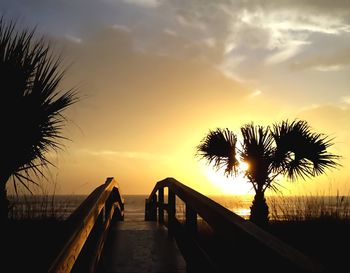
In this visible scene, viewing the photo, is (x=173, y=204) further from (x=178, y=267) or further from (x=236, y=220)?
(x=236, y=220)

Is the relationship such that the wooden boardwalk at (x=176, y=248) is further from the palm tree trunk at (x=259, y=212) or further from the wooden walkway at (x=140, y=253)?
the palm tree trunk at (x=259, y=212)

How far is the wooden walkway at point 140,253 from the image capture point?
13.2 feet

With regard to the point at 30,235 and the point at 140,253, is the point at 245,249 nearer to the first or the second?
the point at 140,253

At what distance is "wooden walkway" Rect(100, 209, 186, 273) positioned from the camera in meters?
4.03

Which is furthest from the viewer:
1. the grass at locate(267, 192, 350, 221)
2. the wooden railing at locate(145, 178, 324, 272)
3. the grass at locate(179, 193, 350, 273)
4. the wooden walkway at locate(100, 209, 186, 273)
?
the grass at locate(267, 192, 350, 221)

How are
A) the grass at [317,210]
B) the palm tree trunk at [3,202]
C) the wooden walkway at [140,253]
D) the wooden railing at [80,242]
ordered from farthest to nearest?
the grass at [317,210] → the palm tree trunk at [3,202] → the wooden walkway at [140,253] → the wooden railing at [80,242]

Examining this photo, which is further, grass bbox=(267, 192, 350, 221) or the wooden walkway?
grass bbox=(267, 192, 350, 221)

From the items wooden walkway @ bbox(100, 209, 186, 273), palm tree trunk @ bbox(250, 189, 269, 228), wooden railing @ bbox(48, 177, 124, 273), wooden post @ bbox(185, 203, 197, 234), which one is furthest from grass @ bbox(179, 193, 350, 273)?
wooden railing @ bbox(48, 177, 124, 273)

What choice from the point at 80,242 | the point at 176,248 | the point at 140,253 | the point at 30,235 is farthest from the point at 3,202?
the point at 80,242

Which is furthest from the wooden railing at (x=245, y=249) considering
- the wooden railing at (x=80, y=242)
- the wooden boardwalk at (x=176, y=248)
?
the wooden railing at (x=80, y=242)

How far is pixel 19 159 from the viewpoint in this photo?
594cm

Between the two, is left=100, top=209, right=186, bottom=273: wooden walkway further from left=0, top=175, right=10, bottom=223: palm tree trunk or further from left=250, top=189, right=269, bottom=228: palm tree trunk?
left=250, top=189, right=269, bottom=228: palm tree trunk

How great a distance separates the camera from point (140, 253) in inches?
184

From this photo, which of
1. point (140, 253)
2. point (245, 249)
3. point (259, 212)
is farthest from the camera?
point (259, 212)
